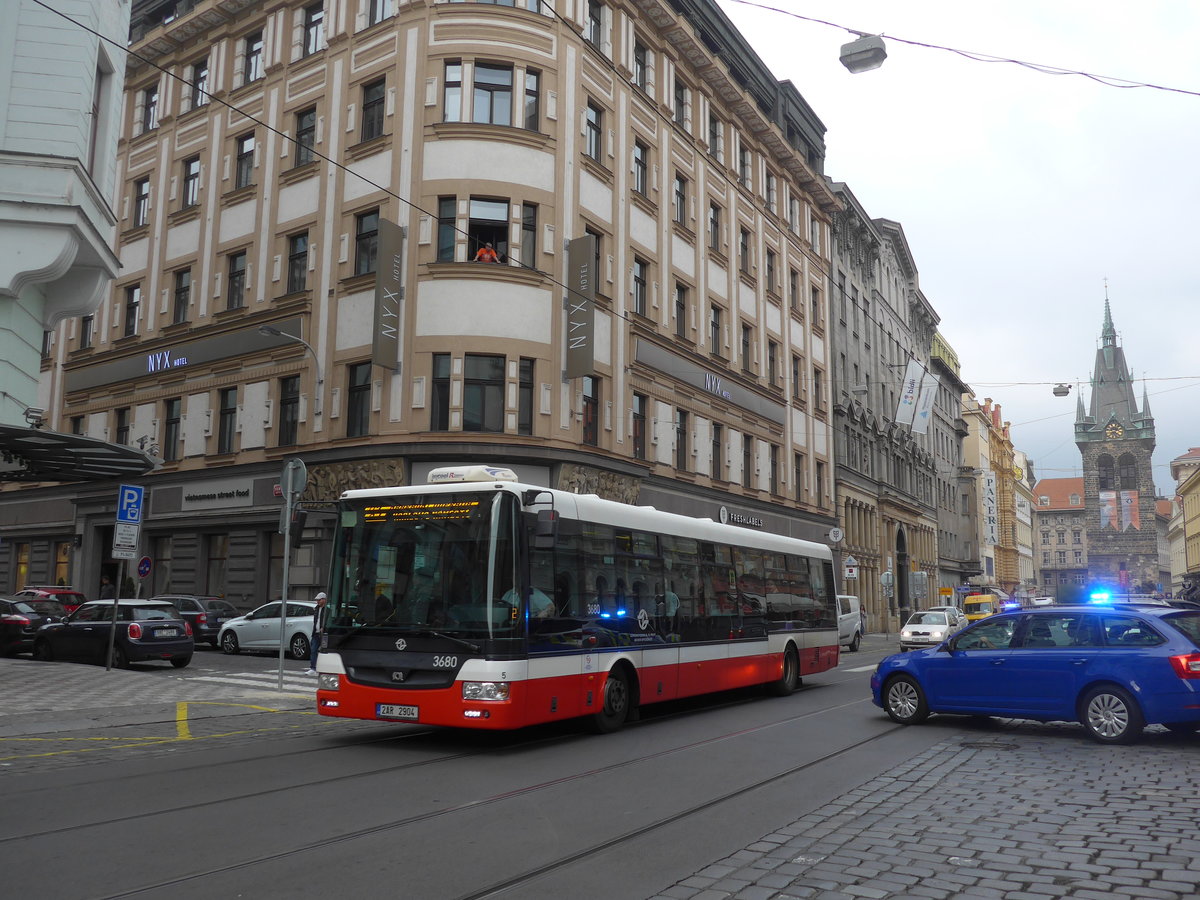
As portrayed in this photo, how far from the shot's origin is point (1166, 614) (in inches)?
450

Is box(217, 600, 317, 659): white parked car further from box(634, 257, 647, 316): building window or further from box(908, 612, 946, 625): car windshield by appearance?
Result: box(908, 612, 946, 625): car windshield

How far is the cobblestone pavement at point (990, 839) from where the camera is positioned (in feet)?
18.1

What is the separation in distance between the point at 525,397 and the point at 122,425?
17.3 m

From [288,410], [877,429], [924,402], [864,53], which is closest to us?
[864,53]

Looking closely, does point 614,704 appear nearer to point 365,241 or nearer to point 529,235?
point 529,235

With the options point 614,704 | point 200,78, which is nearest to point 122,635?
point 614,704

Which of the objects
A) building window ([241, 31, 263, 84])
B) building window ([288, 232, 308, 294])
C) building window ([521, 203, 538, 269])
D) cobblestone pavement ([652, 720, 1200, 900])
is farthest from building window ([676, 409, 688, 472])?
cobblestone pavement ([652, 720, 1200, 900])

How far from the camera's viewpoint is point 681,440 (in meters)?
33.1

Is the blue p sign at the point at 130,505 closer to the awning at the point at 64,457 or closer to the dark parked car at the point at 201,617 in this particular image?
the awning at the point at 64,457

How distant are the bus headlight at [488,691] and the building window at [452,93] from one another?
19408 millimetres

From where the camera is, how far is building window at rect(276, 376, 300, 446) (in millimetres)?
28906

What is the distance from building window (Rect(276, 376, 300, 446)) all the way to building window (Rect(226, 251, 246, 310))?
3655 millimetres

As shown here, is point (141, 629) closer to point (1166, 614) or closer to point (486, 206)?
point (486, 206)

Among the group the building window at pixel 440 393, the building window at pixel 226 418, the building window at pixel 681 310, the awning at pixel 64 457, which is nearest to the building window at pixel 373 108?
the building window at pixel 440 393
